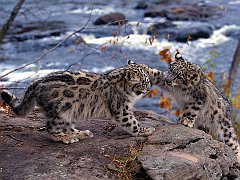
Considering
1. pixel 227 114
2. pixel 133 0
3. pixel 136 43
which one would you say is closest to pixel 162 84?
pixel 227 114

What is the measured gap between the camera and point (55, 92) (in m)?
6.38

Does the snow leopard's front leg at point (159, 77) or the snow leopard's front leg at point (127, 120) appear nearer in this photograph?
the snow leopard's front leg at point (127, 120)

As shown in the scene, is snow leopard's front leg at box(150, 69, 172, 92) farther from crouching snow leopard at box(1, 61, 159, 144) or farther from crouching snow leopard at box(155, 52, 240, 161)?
crouching snow leopard at box(1, 61, 159, 144)

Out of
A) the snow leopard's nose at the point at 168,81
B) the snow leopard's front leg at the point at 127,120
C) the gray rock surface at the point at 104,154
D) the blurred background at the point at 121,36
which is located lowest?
the blurred background at the point at 121,36

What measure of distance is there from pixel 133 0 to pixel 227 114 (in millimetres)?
18196

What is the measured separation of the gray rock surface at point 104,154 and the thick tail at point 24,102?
1.15 feet

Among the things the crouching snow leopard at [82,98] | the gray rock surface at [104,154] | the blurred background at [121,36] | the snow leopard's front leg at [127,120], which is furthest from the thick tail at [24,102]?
the blurred background at [121,36]

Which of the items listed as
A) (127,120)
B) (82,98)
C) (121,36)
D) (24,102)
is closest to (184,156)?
(127,120)

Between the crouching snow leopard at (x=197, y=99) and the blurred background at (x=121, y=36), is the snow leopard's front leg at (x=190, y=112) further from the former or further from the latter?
the blurred background at (x=121, y=36)

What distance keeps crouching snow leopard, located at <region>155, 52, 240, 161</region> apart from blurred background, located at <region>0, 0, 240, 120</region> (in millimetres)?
4090

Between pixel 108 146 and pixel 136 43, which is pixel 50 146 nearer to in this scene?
pixel 108 146

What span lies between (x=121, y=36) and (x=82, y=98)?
33.4 feet

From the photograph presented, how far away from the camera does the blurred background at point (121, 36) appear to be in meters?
15.0

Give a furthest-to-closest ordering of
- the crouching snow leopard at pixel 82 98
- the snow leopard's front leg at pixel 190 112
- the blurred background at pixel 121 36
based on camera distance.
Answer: the blurred background at pixel 121 36 → the snow leopard's front leg at pixel 190 112 → the crouching snow leopard at pixel 82 98
